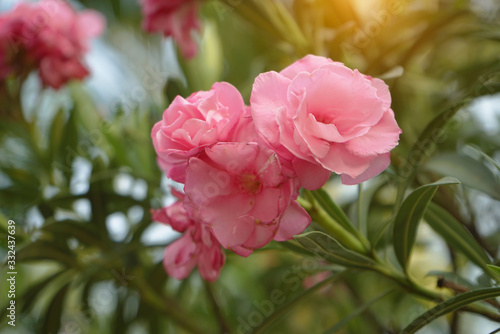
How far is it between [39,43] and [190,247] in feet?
2.44

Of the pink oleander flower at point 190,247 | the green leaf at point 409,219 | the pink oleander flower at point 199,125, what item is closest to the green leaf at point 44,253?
the pink oleander flower at point 190,247

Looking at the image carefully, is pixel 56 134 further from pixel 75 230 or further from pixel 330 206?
pixel 330 206

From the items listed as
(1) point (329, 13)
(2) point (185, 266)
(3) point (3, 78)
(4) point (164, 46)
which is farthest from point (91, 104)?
(2) point (185, 266)

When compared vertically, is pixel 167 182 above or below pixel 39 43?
below

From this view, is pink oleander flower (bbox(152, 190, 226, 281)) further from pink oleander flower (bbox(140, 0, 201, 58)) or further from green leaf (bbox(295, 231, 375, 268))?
pink oleander flower (bbox(140, 0, 201, 58))

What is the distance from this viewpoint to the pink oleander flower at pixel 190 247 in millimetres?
551

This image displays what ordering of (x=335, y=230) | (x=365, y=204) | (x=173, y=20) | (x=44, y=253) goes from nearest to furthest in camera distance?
(x=335, y=230) < (x=365, y=204) < (x=44, y=253) < (x=173, y=20)

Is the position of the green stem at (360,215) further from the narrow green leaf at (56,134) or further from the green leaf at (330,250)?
the narrow green leaf at (56,134)

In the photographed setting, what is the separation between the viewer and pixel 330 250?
1.69ft

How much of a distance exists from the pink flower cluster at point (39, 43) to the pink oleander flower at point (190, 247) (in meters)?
0.67

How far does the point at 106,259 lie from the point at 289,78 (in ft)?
1.70

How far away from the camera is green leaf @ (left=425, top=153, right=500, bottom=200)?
627 mm

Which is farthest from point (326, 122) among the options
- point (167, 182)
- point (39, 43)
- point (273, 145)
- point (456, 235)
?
point (39, 43)

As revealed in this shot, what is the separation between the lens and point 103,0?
1.59 metres
